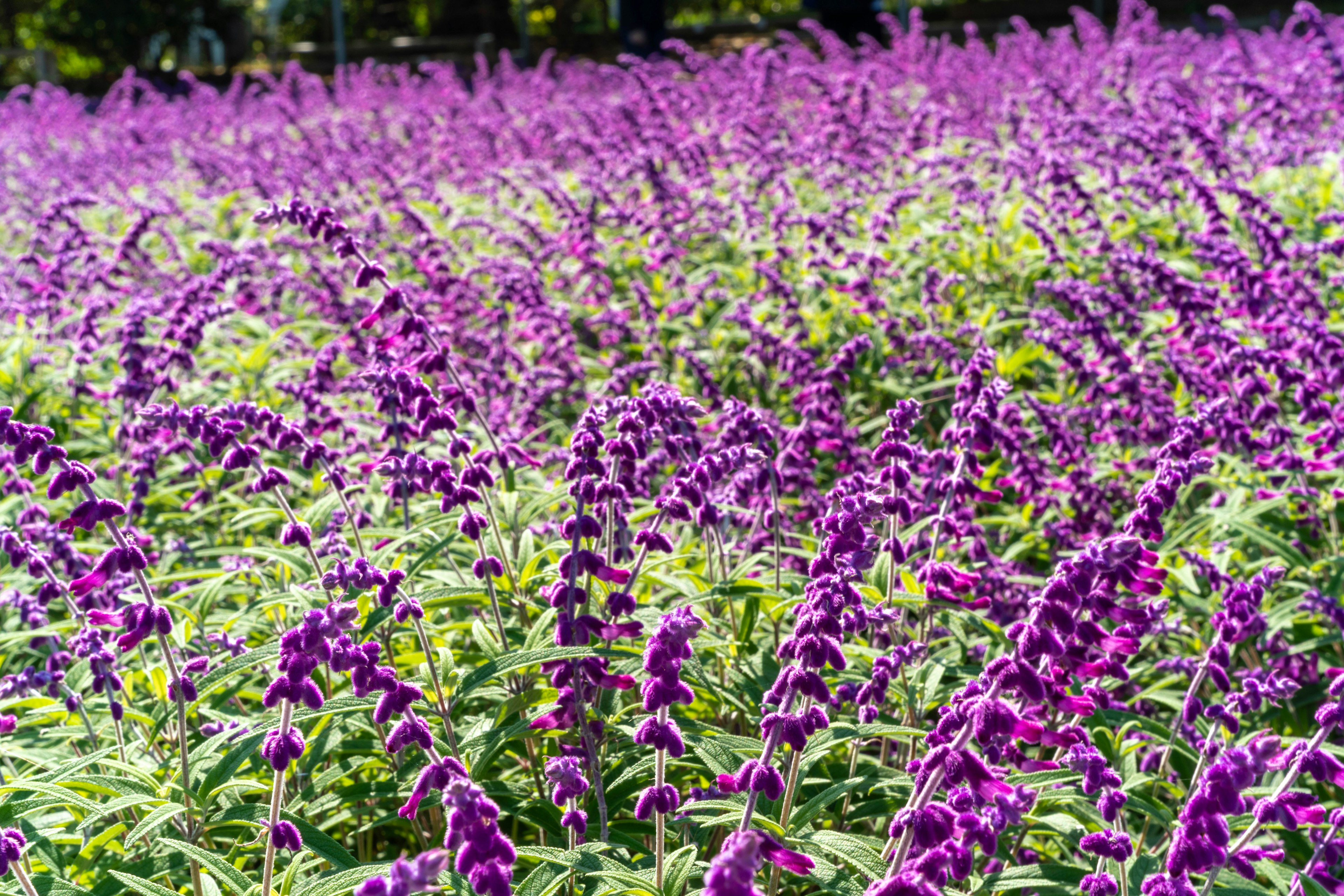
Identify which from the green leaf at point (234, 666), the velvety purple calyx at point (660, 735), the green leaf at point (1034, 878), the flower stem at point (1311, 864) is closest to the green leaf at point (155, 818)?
the green leaf at point (234, 666)

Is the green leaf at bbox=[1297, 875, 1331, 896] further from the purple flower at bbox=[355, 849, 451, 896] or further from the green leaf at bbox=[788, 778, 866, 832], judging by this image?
the purple flower at bbox=[355, 849, 451, 896]

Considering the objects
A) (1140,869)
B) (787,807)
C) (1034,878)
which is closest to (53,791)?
(787,807)

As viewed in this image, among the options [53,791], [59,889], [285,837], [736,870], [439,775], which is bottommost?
[59,889]

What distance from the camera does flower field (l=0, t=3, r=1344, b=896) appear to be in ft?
8.94

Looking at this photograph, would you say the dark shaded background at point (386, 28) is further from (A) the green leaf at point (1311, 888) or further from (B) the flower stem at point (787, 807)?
(B) the flower stem at point (787, 807)

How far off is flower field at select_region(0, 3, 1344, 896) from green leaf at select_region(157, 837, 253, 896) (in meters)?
0.01

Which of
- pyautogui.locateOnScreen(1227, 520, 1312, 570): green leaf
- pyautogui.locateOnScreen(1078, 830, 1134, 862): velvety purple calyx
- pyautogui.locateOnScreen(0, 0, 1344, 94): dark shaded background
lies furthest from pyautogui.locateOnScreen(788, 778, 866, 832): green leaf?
pyautogui.locateOnScreen(0, 0, 1344, 94): dark shaded background

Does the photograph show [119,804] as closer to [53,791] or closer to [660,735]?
[53,791]

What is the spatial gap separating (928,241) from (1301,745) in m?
6.73

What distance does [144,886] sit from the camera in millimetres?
2801

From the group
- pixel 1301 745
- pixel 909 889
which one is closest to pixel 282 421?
pixel 909 889

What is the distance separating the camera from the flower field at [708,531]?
8.94 feet

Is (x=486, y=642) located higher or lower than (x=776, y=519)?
lower

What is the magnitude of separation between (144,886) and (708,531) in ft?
6.80
